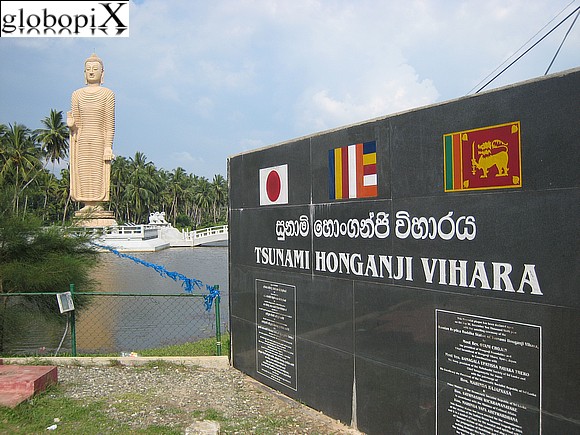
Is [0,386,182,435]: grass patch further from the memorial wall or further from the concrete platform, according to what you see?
the memorial wall

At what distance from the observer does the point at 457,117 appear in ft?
14.0

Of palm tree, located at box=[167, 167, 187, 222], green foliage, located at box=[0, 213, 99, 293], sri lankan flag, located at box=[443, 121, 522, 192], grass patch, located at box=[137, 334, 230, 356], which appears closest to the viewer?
sri lankan flag, located at box=[443, 121, 522, 192]

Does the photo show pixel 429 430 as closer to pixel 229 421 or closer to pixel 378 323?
pixel 378 323

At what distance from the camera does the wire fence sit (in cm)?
1001

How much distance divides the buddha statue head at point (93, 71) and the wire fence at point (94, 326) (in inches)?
1718

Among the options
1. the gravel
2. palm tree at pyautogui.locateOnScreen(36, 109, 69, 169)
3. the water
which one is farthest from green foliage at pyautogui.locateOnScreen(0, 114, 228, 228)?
the gravel

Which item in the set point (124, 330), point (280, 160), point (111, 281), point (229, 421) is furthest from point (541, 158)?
point (111, 281)

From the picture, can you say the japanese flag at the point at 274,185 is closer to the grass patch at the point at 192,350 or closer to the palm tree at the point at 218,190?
the grass patch at the point at 192,350

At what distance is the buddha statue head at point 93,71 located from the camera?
52750mm

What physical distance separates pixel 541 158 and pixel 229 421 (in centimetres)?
405

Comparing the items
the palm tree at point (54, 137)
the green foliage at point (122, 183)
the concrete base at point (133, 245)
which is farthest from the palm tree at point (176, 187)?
the concrete base at point (133, 245)

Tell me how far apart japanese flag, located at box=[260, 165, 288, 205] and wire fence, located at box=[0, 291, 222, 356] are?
2.31 metres

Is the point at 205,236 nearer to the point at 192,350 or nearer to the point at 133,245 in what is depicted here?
the point at 133,245

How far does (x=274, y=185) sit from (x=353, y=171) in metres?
1.67
